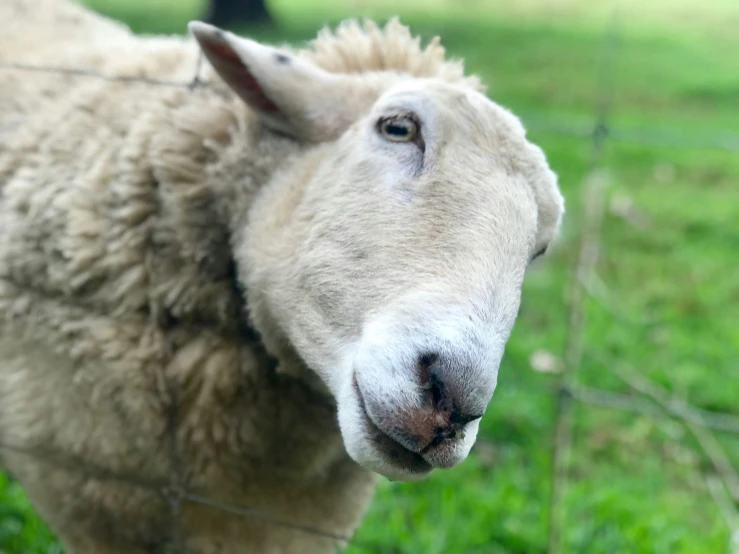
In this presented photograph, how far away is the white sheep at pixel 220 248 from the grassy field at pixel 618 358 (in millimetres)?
953

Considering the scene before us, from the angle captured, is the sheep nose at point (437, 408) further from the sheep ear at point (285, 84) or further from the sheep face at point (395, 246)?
the sheep ear at point (285, 84)

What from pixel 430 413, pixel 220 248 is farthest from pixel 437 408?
pixel 220 248

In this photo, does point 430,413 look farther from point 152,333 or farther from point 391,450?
point 152,333

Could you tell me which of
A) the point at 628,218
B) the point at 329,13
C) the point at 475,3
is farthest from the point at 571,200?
the point at 475,3

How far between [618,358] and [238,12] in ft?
35.5

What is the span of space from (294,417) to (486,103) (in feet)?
3.21

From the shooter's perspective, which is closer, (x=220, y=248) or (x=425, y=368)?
(x=425, y=368)

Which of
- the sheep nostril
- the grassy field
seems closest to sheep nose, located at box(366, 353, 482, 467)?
the sheep nostril

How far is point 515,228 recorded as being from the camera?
189cm

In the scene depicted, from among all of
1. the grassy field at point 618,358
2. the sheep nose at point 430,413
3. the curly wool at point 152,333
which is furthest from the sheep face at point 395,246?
the grassy field at point 618,358

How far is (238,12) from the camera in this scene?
1376 centimetres

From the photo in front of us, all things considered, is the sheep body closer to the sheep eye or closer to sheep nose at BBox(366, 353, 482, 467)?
the sheep eye

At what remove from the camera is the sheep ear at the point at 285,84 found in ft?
7.07

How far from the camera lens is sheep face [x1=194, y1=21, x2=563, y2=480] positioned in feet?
5.26
